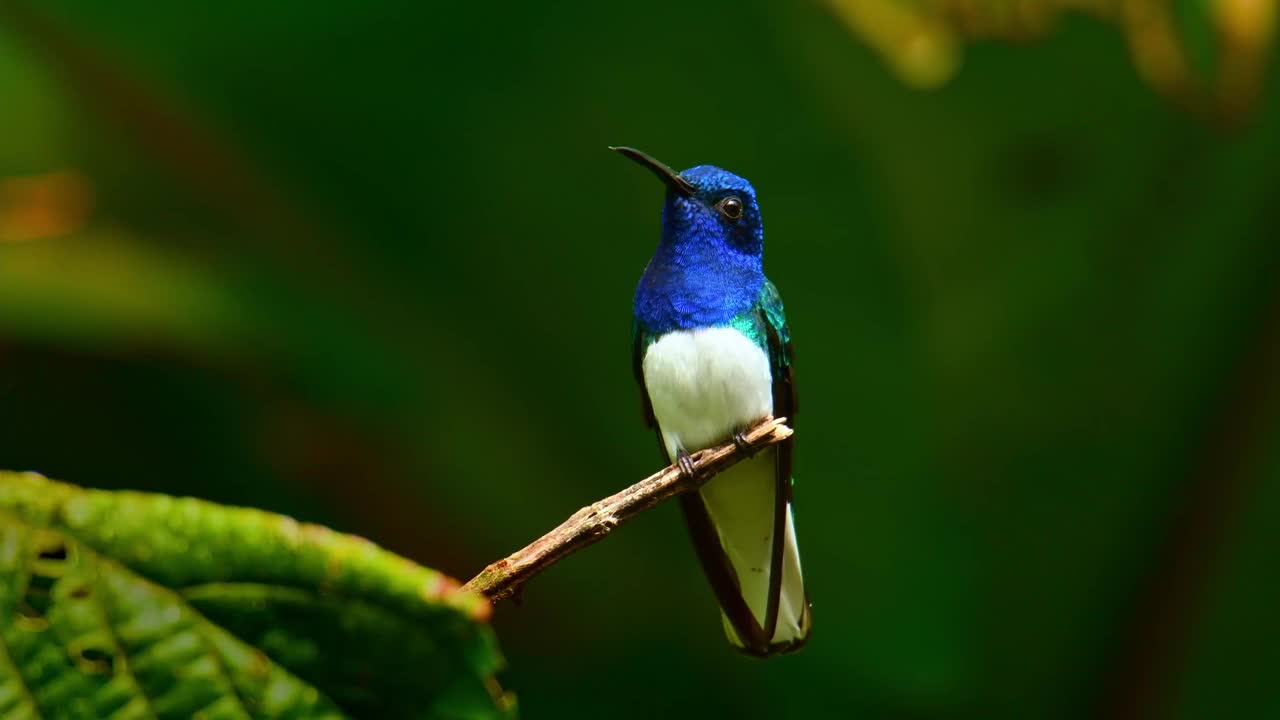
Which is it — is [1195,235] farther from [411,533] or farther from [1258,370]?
[411,533]

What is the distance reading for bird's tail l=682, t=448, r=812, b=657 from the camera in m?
1.35

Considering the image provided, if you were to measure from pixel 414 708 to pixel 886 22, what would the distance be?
165cm

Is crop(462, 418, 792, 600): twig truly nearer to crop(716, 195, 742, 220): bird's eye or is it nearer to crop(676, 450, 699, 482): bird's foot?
crop(676, 450, 699, 482): bird's foot

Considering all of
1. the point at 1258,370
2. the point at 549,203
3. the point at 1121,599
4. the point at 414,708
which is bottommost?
the point at 1121,599

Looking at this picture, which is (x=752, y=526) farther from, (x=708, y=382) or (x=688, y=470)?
(x=688, y=470)

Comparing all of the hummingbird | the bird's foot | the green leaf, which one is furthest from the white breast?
the green leaf

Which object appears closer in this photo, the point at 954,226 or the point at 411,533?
the point at 954,226

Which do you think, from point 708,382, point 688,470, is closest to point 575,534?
point 688,470

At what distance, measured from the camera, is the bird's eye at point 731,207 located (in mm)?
1390

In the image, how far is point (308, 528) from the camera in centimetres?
64

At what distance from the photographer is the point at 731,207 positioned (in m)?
1.40

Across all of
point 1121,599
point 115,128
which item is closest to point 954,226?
point 1121,599

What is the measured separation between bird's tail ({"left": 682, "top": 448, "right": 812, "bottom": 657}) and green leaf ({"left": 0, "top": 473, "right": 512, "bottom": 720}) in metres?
0.74

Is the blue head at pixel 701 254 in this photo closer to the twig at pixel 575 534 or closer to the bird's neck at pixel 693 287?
the bird's neck at pixel 693 287
